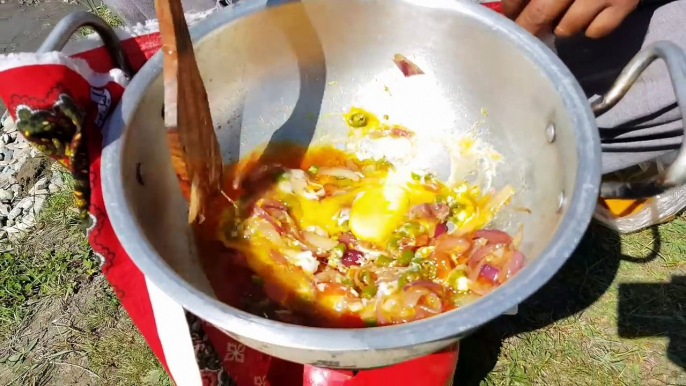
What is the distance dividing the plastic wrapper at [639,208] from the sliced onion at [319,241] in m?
1.26

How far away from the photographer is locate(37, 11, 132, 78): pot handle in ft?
4.28

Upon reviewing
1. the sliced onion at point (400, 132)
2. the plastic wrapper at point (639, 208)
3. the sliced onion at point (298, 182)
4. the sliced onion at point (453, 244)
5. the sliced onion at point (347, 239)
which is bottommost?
the plastic wrapper at point (639, 208)

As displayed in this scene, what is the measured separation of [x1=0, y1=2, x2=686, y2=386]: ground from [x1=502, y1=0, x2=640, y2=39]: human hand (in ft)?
3.27

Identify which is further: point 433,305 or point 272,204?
point 272,204

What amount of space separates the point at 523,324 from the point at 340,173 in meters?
0.92

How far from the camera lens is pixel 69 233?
2275mm

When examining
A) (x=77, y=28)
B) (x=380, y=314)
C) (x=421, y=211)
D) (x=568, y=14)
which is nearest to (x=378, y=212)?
(x=421, y=211)

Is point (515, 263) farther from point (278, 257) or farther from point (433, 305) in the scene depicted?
point (278, 257)

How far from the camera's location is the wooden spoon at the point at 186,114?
1166mm

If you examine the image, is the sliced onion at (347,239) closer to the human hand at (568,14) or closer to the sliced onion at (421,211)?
the sliced onion at (421,211)

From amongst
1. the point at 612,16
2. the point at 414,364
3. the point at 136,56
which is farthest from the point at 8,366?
the point at 612,16

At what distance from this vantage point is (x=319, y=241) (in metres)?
1.54

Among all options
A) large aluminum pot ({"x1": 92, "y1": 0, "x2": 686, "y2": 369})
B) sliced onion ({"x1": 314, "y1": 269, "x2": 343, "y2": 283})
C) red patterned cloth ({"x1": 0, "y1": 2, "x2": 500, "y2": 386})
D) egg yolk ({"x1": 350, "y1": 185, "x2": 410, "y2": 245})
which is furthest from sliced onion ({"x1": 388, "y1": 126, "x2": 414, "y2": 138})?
red patterned cloth ({"x1": 0, "y1": 2, "x2": 500, "y2": 386})

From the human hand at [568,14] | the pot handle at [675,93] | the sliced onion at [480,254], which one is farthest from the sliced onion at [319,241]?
the human hand at [568,14]
